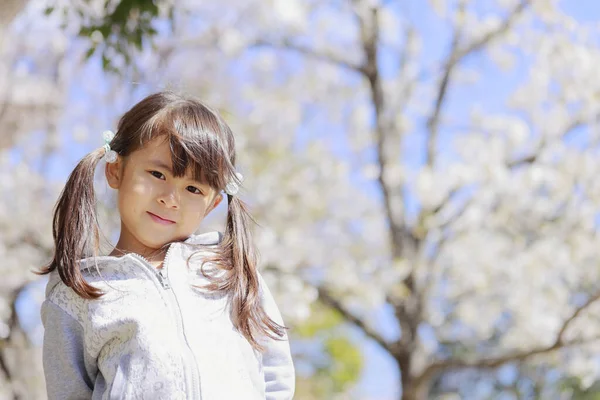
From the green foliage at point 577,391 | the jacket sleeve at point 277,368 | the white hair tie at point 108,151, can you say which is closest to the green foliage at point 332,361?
the green foliage at point 577,391

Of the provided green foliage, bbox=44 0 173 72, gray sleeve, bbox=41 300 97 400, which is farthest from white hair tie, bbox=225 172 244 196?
green foliage, bbox=44 0 173 72

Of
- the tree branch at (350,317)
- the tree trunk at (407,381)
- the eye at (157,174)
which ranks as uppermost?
the eye at (157,174)

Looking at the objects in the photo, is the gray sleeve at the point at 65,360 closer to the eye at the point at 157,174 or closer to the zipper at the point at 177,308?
the zipper at the point at 177,308

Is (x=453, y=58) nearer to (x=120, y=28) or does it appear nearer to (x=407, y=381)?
(x=407, y=381)

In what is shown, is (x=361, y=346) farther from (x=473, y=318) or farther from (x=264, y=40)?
(x=264, y=40)

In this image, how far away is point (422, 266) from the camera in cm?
Answer: 598

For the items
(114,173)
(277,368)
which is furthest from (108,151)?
(277,368)

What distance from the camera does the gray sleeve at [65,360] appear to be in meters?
1.48

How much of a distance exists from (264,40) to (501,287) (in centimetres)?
283

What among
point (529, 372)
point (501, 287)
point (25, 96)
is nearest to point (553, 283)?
point (501, 287)

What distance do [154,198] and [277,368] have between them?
43 centimetres

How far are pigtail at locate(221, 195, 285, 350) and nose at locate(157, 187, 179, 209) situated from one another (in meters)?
0.17

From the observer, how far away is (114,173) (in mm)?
1615

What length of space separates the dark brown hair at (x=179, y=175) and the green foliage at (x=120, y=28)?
1.40 meters
